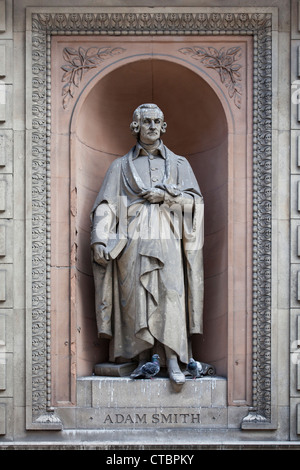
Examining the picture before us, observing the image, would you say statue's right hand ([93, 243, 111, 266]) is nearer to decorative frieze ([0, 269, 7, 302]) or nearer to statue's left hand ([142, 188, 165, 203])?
statue's left hand ([142, 188, 165, 203])

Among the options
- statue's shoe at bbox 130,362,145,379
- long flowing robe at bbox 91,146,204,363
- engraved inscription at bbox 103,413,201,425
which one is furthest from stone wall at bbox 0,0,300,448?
long flowing robe at bbox 91,146,204,363

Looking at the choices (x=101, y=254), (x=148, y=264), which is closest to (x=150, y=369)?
(x=148, y=264)

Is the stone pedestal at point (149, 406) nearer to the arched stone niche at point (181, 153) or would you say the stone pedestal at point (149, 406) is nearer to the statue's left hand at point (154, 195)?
the arched stone niche at point (181, 153)

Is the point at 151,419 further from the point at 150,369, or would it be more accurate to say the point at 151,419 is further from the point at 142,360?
the point at 142,360

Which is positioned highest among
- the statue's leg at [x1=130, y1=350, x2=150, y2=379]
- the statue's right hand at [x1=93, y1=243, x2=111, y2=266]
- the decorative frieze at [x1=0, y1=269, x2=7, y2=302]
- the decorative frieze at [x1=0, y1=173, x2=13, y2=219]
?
the decorative frieze at [x1=0, y1=173, x2=13, y2=219]

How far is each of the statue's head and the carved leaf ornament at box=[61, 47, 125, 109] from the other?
0.76 meters

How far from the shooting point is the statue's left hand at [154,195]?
19.3 metres

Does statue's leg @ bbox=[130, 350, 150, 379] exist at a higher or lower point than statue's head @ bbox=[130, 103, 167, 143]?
lower

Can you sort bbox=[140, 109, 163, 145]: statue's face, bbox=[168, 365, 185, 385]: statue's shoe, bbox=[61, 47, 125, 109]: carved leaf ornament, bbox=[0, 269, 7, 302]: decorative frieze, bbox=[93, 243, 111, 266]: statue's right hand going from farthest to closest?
bbox=[61, 47, 125, 109]: carved leaf ornament, bbox=[140, 109, 163, 145]: statue's face, bbox=[93, 243, 111, 266]: statue's right hand, bbox=[0, 269, 7, 302]: decorative frieze, bbox=[168, 365, 185, 385]: statue's shoe

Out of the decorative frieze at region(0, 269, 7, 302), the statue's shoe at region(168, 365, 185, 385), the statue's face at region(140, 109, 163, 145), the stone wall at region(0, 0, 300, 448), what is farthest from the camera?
the statue's face at region(140, 109, 163, 145)

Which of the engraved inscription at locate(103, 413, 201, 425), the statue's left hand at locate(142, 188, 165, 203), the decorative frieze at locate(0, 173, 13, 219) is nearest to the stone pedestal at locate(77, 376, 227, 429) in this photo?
the engraved inscription at locate(103, 413, 201, 425)

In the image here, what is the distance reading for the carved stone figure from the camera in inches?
750

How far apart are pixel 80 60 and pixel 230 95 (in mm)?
1865

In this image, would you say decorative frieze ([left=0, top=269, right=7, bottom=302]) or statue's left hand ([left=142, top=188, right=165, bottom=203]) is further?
statue's left hand ([left=142, top=188, right=165, bottom=203])
